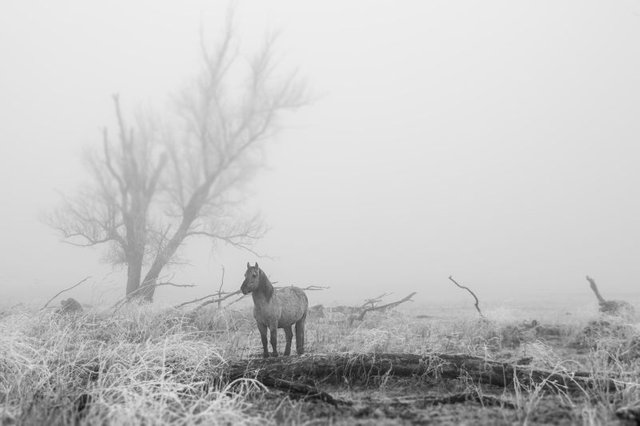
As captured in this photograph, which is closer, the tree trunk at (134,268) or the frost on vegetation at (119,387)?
the frost on vegetation at (119,387)

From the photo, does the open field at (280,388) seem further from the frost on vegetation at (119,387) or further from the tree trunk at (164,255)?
the tree trunk at (164,255)

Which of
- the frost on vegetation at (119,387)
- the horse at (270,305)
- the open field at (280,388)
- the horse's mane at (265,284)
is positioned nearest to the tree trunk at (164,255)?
the open field at (280,388)

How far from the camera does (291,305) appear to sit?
6.06m

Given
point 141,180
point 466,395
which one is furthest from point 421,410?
point 141,180

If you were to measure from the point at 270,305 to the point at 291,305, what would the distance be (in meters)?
0.41

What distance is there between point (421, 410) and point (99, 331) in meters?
5.73

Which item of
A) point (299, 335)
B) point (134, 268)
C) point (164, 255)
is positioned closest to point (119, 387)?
point (299, 335)

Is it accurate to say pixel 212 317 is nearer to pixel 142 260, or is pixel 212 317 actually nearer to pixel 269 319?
pixel 269 319

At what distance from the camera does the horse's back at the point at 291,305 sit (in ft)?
19.5

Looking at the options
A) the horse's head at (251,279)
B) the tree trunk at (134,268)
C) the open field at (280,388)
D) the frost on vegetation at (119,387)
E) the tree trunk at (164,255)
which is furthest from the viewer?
the tree trunk at (134,268)

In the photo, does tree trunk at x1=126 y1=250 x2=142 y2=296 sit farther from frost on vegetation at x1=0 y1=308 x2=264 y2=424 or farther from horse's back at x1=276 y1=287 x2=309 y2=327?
horse's back at x1=276 y1=287 x2=309 y2=327

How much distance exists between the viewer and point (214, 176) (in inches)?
769

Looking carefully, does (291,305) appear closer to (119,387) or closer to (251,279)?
(251,279)

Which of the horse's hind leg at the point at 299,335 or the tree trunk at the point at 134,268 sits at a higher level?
the tree trunk at the point at 134,268
